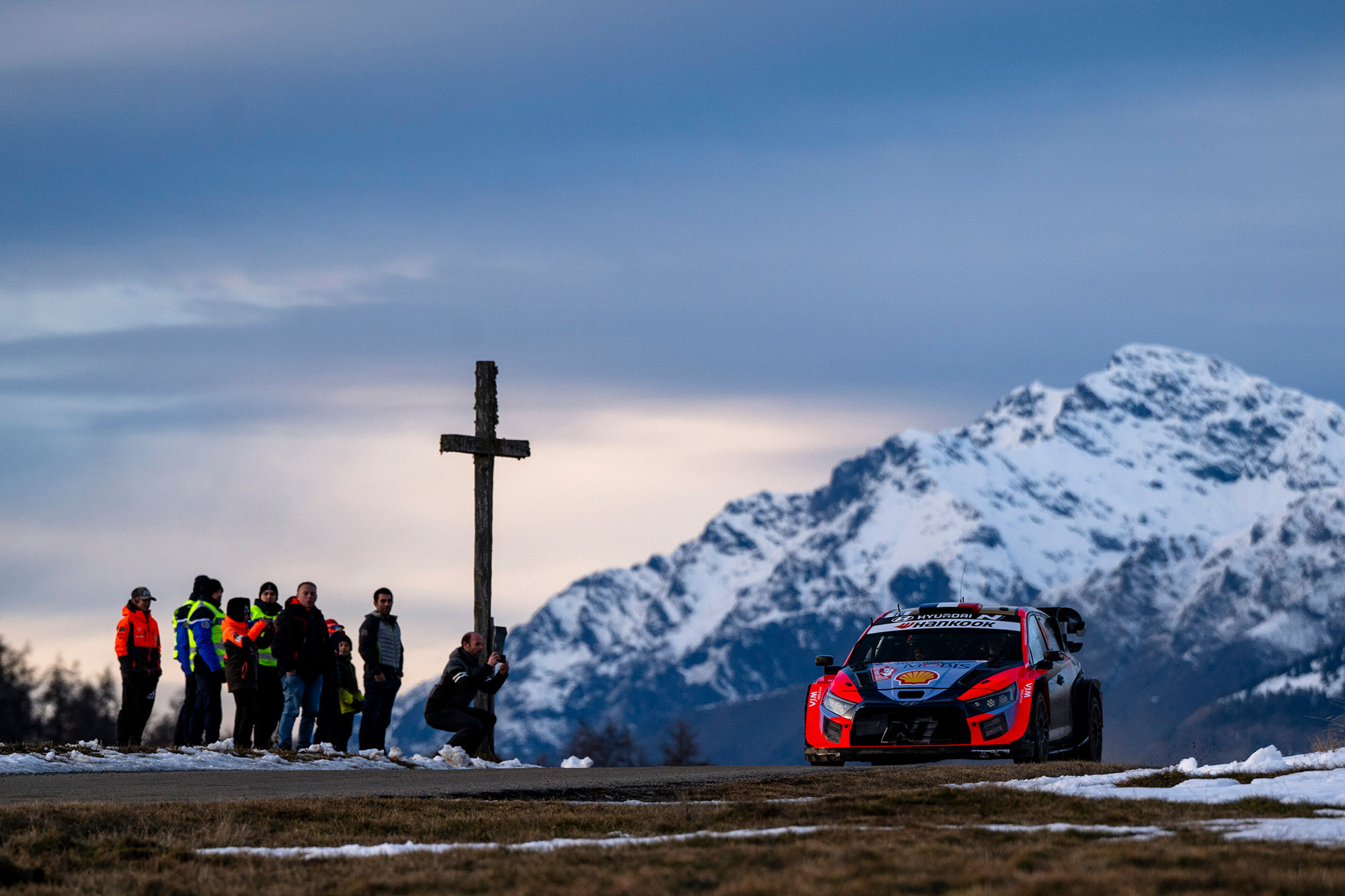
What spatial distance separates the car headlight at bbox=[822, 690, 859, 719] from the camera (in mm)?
17312

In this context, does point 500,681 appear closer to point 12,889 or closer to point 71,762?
point 71,762

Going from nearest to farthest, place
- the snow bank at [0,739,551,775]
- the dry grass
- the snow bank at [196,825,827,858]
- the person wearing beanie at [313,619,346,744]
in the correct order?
the dry grass, the snow bank at [196,825,827,858], the snow bank at [0,739,551,775], the person wearing beanie at [313,619,346,744]

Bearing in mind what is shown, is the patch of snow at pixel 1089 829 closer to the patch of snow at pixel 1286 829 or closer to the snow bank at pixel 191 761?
the patch of snow at pixel 1286 829

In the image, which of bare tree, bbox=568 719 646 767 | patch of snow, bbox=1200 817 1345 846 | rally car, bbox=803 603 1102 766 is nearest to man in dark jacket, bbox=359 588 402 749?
rally car, bbox=803 603 1102 766

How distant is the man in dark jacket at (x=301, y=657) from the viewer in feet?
63.0

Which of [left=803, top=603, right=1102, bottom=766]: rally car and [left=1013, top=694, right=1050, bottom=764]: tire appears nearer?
[left=803, top=603, right=1102, bottom=766]: rally car

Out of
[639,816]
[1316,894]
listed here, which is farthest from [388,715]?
[1316,894]

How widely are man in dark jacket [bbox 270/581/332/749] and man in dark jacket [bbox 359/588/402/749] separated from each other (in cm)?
51

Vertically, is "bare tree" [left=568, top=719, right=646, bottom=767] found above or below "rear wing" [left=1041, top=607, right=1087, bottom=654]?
below

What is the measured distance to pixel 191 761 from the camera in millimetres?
17000

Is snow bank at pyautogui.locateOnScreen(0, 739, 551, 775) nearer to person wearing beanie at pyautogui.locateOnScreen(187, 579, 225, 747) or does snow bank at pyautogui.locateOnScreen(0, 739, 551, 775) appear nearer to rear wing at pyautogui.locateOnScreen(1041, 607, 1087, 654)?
person wearing beanie at pyautogui.locateOnScreen(187, 579, 225, 747)

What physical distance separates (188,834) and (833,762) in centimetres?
821

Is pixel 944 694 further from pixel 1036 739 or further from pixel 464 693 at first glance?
pixel 464 693

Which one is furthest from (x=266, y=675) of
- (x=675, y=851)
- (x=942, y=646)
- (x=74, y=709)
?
(x=74, y=709)
